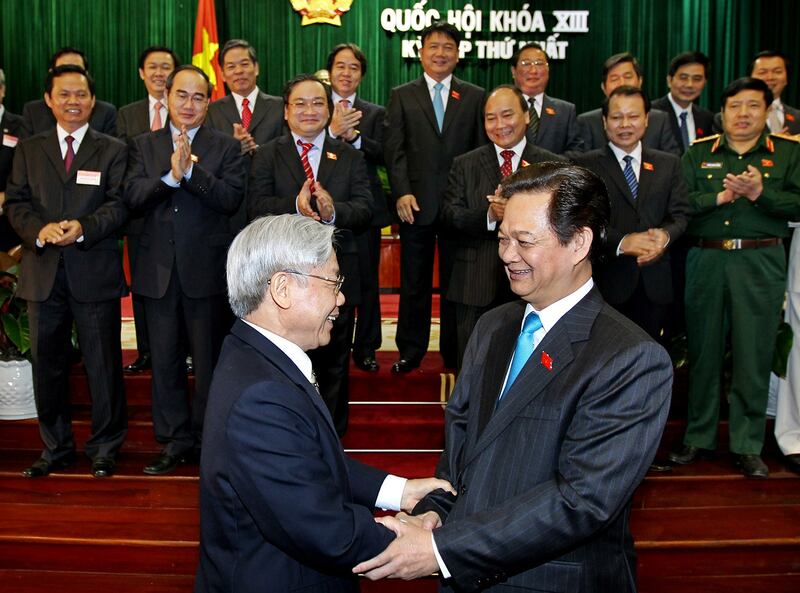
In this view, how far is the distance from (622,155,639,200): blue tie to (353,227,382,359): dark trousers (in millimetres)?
1386

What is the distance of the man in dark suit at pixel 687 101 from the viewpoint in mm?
5551

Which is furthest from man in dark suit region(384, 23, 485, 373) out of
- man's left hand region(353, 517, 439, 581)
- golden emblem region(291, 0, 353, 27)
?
golden emblem region(291, 0, 353, 27)

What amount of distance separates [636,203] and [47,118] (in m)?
3.39

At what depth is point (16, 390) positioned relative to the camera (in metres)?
4.84

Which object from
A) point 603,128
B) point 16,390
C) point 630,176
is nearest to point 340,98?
point 603,128

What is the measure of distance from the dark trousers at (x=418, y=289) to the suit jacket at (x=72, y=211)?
4.87 ft

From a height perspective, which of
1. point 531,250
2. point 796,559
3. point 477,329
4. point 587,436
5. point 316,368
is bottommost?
point 796,559

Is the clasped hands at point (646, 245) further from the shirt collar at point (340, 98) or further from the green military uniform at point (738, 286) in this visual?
the shirt collar at point (340, 98)

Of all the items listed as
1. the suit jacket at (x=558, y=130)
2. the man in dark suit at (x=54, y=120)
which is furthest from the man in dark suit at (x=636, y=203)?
the man in dark suit at (x=54, y=120)

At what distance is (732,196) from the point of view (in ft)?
13.8

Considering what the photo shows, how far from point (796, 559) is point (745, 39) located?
7181 millimetres

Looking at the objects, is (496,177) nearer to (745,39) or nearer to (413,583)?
(413,583)

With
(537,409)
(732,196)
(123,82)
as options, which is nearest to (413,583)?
(537,409)

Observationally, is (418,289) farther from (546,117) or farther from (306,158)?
(546,117)
